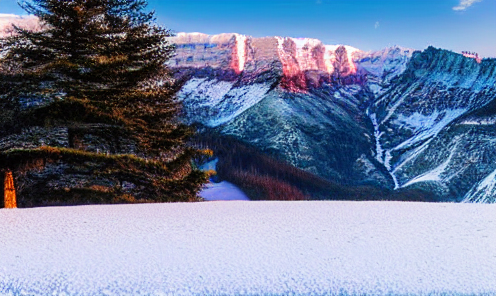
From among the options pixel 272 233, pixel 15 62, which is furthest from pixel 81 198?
pixel 272 233

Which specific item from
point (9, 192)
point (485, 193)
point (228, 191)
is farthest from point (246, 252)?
point (485, 193)

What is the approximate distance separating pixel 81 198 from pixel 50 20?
6.51m

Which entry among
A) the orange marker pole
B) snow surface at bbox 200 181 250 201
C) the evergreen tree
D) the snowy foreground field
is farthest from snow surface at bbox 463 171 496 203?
the snowy foreground field

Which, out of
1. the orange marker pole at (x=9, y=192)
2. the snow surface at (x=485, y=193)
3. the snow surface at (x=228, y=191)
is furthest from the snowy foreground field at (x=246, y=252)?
the snow surface at (x=485, y=193)

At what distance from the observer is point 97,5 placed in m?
15.7

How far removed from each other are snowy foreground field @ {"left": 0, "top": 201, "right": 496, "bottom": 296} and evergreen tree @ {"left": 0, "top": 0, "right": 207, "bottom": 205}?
717 cm

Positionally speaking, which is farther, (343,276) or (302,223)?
(302,223)

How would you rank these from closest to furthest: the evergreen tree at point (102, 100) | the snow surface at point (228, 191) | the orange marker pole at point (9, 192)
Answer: the orange marker pole at point (9, 192) < the evergreen tree at point (102, 100) < the snow surface at point (228, 191)

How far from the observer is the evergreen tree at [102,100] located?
41.2ft

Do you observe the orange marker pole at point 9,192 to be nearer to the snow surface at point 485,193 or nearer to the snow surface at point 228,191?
the snow surface at point 228,191

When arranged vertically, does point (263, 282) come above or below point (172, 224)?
above

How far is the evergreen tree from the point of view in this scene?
12.6 m

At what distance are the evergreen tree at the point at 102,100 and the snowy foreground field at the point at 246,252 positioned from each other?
23.5 feet

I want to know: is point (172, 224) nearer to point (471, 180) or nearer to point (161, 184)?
point (161, 184)
